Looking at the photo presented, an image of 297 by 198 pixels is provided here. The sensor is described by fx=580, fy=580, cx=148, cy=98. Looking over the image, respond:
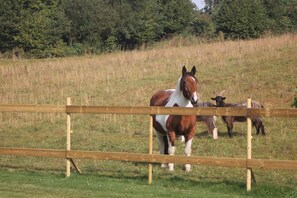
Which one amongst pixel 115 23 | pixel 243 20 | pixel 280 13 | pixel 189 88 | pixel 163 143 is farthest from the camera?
pixel 280 13

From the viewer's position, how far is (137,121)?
22.0 meters

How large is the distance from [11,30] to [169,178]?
4554cm

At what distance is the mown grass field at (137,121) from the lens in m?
12.2

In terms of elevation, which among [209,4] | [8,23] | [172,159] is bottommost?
[172,159]

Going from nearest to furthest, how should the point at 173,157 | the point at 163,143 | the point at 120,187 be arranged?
the point at 120,187 → the point at 173,157 → the point at 163,143

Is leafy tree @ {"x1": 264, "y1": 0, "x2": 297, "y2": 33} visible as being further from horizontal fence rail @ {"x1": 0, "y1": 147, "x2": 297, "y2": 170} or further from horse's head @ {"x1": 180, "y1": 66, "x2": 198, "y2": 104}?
horizontal fence rail @ {"x1": 0, "y1": 147, "x2": 297, "y2": 170}

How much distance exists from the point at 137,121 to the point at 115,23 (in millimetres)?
43616

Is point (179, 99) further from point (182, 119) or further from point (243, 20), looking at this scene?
point (243, 20)

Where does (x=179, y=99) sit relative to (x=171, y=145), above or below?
above

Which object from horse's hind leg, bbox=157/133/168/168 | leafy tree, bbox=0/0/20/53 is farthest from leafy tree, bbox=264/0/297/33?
horse's hind leg, bbox=157/133/168/168

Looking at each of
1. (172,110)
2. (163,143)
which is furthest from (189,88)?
(163,143)

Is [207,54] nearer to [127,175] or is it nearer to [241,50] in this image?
[241,50]

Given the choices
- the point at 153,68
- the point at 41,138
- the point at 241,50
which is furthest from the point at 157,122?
the point at 241,50

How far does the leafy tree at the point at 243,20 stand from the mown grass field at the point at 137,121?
1471 cm
